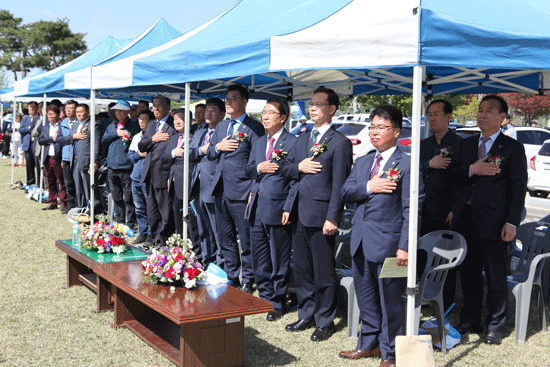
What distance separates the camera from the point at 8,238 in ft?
28.1

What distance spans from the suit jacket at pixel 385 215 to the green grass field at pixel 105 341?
0.91 meters

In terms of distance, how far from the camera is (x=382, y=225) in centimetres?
397

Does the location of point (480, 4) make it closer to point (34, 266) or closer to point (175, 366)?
point (175, 366)

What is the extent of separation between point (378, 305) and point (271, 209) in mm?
1374

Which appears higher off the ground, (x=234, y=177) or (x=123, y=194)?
(x=234, y=177)

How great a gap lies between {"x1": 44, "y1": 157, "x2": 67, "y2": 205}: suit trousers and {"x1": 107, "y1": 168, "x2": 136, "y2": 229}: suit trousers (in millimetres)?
2386

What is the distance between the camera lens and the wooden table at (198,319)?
386cm

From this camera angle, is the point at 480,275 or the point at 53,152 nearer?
the point at 480,275

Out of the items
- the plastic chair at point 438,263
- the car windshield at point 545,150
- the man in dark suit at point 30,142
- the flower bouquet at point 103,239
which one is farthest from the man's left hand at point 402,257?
the car windshield at point 545,150

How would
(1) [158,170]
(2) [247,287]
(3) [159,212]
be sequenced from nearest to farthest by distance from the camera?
(2) [247,287] < (1) [158,170] < (3) [159,212]

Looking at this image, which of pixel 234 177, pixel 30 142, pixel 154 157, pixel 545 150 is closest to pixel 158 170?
pixel 154 157

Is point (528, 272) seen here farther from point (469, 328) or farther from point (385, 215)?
point (385, 215)

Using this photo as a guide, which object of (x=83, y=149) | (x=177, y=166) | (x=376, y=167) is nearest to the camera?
(x=376, y=167)

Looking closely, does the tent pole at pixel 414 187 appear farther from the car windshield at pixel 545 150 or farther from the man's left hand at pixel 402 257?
the car windshield at pixel 545 150
